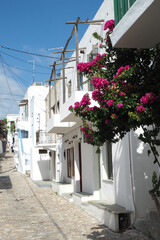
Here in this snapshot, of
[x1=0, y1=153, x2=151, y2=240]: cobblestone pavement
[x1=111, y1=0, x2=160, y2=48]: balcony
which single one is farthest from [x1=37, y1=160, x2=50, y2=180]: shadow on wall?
[x1=111, y1=0, x2=160, y2=48]: balcony

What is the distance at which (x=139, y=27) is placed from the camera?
4.31 meters

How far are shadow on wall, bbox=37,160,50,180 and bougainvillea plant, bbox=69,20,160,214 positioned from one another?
19543 millimetres

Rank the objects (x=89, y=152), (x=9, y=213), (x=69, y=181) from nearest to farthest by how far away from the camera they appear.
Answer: (x=9, y=213) → (x=89, y=152) → (x=69, y=181)

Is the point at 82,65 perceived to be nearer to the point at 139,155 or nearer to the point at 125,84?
the point at 125,84

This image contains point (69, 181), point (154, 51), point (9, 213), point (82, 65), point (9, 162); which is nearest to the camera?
point (154, 51)

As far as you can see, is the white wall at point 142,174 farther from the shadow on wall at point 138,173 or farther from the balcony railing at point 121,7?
the balcony railing at point 121,7

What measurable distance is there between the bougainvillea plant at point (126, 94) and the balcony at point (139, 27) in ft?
0.99

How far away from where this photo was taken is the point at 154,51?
5.12m

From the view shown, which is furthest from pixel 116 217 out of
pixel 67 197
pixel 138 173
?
pixel 67 197

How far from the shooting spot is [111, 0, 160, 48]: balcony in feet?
12.8

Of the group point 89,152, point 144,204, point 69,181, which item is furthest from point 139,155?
point 69,181

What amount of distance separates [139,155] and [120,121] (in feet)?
11.2

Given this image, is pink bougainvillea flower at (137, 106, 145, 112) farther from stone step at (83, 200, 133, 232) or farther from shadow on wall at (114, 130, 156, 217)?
stone step at (83, 200, 133, 232)

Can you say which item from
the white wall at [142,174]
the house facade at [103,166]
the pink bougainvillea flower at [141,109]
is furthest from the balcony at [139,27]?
the white wall at [142,174]
